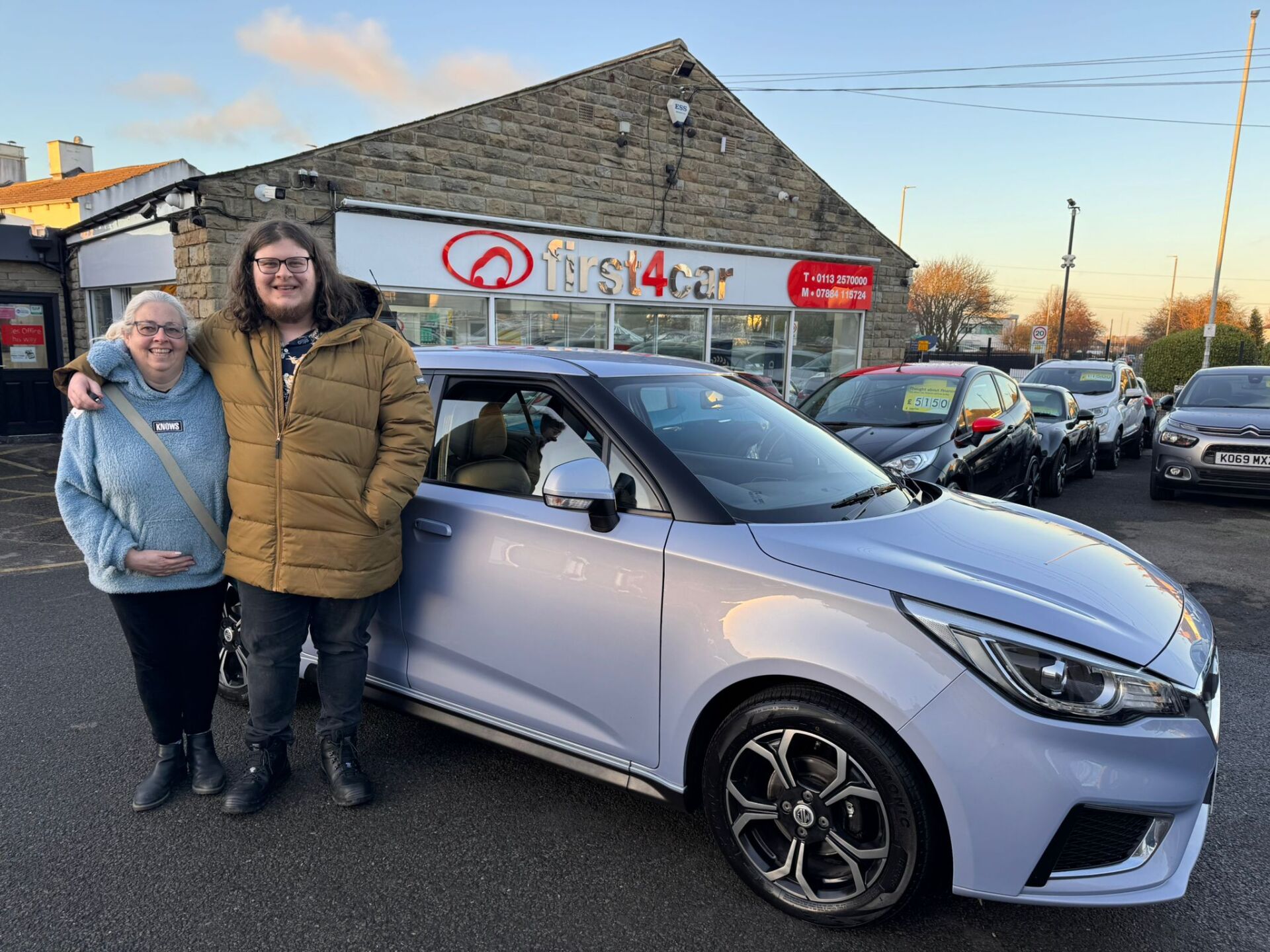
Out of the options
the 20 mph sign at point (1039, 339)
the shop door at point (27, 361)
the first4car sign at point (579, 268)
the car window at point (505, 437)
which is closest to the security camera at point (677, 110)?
the first4car sign at point (579, 268)

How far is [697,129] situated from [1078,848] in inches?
509

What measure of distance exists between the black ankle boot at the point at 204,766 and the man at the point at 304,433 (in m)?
0.18

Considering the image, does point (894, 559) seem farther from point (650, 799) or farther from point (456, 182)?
point (456, 182)

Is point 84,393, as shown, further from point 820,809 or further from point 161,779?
point 820,809

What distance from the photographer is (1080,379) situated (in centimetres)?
1256

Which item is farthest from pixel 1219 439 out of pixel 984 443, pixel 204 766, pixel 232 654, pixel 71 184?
pixel 71 184

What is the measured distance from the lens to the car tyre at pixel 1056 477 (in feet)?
30.6

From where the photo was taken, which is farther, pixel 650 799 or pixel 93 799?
pixel 93 799

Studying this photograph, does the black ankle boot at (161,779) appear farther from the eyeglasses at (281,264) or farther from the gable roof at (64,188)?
the gable roof at (64,188)

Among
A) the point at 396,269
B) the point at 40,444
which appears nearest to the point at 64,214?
the point at 40,444

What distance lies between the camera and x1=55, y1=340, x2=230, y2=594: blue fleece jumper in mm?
2600

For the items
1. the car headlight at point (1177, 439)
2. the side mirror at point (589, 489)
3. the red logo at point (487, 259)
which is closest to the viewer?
the side mirror at point (589, 489)

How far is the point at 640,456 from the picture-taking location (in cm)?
261

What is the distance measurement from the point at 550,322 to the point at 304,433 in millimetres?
9726
